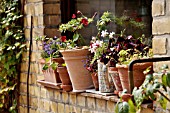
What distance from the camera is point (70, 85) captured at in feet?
10.8

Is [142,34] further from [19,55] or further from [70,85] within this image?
[19,55]

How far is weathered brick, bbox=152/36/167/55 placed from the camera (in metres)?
2.32

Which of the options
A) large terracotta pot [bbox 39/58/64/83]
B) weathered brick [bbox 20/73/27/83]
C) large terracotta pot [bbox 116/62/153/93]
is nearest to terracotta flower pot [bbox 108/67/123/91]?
large terracotta pot [bbox 116/62/153/93]

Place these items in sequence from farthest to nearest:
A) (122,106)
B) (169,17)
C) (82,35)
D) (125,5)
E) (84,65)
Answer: (82,35) → (125,5) → (84,65) → (169,17) → (122,106)

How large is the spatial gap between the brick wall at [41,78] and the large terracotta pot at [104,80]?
280 millimetres

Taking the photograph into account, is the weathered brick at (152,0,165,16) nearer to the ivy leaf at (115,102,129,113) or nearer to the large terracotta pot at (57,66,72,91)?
the ivy leaf at (115,102,129,113)

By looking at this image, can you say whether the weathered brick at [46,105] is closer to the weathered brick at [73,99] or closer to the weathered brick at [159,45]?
the weathered brick at [73,99]

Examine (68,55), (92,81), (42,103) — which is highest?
(68,55)

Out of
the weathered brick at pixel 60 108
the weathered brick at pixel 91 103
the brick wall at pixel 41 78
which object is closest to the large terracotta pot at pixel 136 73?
the weathered brick at pixel 91 103

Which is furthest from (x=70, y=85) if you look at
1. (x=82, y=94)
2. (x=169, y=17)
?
(x=169, y=17)

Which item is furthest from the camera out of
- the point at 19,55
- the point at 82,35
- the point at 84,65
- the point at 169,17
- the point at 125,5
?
the point at 19,55

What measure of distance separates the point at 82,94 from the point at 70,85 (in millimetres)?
184

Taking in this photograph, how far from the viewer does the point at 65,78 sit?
10.8 ft

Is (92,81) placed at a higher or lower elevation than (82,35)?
lower
